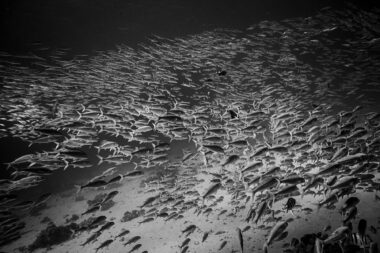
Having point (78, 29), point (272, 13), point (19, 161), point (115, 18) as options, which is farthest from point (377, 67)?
point (19, 161)

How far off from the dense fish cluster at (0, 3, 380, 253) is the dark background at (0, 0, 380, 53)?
0.98 metres

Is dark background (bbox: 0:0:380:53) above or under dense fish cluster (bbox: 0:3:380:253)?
above

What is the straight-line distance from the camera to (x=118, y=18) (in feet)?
47.9

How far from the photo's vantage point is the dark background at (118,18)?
12.9 metres

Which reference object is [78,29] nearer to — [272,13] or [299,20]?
[272,13]

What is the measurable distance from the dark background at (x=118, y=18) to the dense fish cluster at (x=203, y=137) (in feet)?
3.20

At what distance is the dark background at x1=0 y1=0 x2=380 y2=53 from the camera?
12922 mm

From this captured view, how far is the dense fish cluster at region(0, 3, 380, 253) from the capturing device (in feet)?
22.4

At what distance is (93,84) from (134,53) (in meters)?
4.94

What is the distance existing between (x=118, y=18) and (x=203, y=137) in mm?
11894

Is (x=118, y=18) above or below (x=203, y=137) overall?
above

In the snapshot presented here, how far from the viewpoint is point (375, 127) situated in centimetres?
798

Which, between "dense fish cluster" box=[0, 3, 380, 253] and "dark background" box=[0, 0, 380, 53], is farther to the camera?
"dark background" box=[0, 0, 380, 53]

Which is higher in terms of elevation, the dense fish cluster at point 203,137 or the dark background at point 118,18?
the dark background at point 118,18
